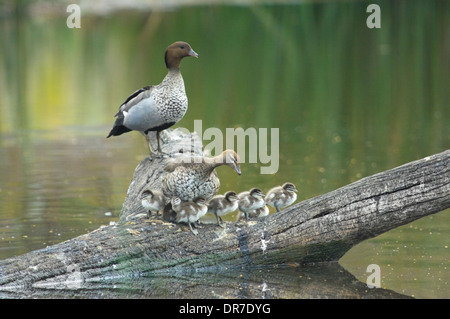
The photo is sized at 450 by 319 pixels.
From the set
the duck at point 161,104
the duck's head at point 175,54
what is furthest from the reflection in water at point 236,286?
the duck's head at point 175,54

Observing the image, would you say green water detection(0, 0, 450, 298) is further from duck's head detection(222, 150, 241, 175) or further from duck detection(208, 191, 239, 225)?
duck's head detection(222, 150, 241, 175)

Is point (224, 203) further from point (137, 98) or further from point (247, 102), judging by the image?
point (247, 102)

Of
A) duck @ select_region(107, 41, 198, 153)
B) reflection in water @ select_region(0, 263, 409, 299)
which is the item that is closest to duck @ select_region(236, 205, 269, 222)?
reflection in water @ select_region(0, 263, 409, 299)

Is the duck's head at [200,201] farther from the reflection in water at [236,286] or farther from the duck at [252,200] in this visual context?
the reflection in water at [236,286]

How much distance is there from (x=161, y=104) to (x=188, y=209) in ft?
5.15

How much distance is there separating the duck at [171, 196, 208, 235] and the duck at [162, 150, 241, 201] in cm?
10

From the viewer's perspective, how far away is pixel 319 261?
8281 mm

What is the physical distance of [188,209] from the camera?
25.7ft

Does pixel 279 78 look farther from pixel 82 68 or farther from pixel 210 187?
pixel 210 187

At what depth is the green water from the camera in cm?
1009

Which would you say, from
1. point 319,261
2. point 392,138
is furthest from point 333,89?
point 319,261

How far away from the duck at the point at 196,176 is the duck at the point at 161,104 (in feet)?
3.48

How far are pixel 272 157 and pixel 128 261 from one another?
7.37m

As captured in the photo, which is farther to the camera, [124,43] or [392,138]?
[124,43]
